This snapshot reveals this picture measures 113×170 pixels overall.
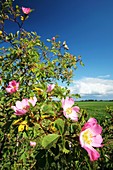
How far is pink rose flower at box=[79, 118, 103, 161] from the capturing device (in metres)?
1.04

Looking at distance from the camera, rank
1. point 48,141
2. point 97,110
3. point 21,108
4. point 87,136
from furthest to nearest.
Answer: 1. point 97,110
2. point 21,108
3. point 87,136
4. point 48,141

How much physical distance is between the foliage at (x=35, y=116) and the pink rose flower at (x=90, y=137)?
3cm

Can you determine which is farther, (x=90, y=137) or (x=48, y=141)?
(x=90, y=137)

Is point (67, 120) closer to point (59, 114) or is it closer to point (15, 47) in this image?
point (59, 114)

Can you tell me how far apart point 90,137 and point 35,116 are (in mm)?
299

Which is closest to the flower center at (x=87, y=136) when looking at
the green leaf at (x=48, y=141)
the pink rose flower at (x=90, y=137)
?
the pink rose flower at (x=90, y=137)

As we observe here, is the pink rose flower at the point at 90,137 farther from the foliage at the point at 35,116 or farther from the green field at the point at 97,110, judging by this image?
the green field at the point at 97,110

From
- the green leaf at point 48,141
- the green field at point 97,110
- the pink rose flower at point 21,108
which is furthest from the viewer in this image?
the green field at point 97,110

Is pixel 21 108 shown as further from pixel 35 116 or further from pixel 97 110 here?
pixel 97 110

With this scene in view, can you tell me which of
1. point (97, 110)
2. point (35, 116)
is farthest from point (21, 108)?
point (97, 110)

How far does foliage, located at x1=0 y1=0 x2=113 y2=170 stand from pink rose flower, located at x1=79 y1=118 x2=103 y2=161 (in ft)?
0.08

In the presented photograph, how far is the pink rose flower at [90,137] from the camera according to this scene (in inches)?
40.9

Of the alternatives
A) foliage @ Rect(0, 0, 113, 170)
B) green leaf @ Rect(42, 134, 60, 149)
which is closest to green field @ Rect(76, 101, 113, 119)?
foliage @ Rect(0, 0, 113, 170)

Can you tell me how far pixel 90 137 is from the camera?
3.74ft
